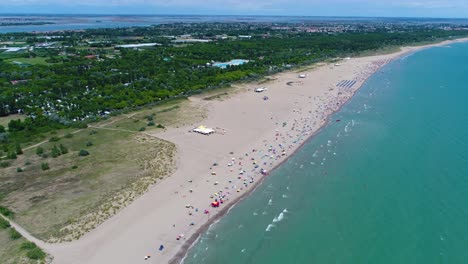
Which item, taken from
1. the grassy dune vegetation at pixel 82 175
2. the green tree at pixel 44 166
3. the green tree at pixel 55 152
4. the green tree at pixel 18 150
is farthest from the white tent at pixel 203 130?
the green tree at pixel 18 150

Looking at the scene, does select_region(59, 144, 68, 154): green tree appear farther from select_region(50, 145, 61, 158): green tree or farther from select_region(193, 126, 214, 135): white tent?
select_region(193, 126, 214, 135): white tent

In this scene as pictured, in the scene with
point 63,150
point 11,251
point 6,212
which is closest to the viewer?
point 11,251

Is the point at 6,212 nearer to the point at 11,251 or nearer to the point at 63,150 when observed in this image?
the point at 11,251

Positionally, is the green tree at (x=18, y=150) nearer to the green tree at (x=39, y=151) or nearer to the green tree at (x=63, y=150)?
the green tree at (x=39, y=151)

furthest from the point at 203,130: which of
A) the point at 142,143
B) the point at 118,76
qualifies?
the point at 118,76

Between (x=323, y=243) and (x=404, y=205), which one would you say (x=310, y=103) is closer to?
(x=404, y=205)

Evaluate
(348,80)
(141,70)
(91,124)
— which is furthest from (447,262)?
(141,70)

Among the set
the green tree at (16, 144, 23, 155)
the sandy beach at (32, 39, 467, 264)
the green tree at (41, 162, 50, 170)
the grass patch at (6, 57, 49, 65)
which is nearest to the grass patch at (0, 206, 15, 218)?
the sandy beach at (32, 39, 467, 264)
